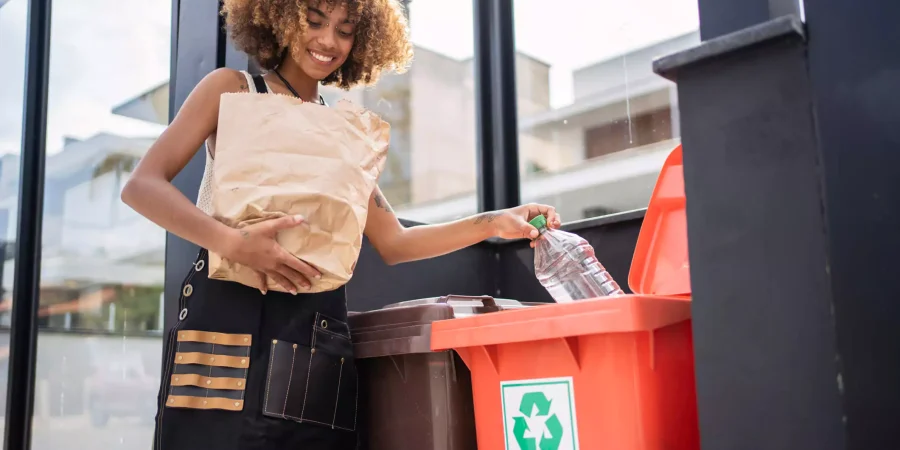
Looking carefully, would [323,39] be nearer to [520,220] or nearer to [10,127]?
[520,220]

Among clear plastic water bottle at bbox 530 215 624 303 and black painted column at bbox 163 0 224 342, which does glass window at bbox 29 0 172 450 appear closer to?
black painted column at bbox 163 0 224 342

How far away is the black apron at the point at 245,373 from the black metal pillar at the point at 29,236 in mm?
1630

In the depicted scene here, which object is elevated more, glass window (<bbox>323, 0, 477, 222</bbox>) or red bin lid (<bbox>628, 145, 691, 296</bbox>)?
glass window (<bbox>323, 0, 477, 222</bbox>)

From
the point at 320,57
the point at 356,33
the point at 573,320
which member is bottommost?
the point at 573,320

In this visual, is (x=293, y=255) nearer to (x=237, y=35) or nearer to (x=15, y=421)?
(x=237, y=35)

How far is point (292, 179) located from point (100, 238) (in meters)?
1.79

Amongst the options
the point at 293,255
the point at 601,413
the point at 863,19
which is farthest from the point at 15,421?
the point at 863,19

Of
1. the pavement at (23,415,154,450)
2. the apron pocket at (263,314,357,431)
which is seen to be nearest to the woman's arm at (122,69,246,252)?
the apron pocket at (263,314,357,431)

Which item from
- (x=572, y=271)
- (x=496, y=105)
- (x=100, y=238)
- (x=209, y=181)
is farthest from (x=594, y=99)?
(x=209, y=181)

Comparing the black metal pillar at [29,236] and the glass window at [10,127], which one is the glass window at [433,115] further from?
the glass window at [10,127]

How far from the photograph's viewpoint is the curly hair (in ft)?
5.78

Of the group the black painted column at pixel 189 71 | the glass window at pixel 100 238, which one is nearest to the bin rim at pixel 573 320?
the black painted column at pixel 189 71

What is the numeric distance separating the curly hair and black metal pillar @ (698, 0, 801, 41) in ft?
2.90

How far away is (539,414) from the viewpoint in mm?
1473
